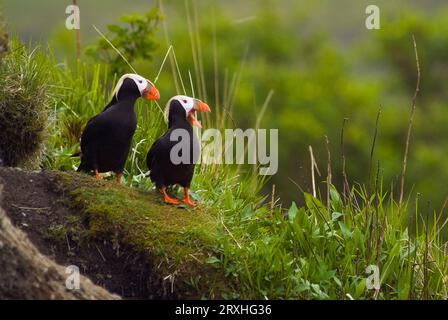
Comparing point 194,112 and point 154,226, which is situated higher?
point 194,112

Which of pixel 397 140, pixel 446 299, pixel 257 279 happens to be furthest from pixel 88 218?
pixel 397 140

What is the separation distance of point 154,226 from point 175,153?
52 centimetres

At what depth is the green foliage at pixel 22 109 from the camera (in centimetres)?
595

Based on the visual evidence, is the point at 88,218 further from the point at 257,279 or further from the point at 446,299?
the point at 446,299

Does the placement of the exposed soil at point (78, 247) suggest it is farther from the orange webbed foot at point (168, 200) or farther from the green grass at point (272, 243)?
the orange webbed foot at point (168, 200)

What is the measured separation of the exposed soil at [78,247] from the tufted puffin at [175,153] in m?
0.61

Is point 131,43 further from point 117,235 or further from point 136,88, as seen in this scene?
point 117,235

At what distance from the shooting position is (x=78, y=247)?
5.23 meters

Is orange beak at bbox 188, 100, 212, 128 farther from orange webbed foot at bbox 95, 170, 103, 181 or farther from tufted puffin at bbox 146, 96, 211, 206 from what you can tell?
orange webbed foot at bbox 95, 170, 103, 181

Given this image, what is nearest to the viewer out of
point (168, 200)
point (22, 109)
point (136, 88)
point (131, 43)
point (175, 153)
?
point (175, 153)

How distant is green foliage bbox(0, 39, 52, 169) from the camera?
19.5 feet

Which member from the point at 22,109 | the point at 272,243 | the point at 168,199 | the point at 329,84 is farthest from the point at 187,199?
the point at 329,84

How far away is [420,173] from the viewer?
93.5 feet

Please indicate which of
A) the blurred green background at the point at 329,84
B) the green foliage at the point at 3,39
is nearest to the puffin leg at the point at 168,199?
the green foliage at the point at 3,39
